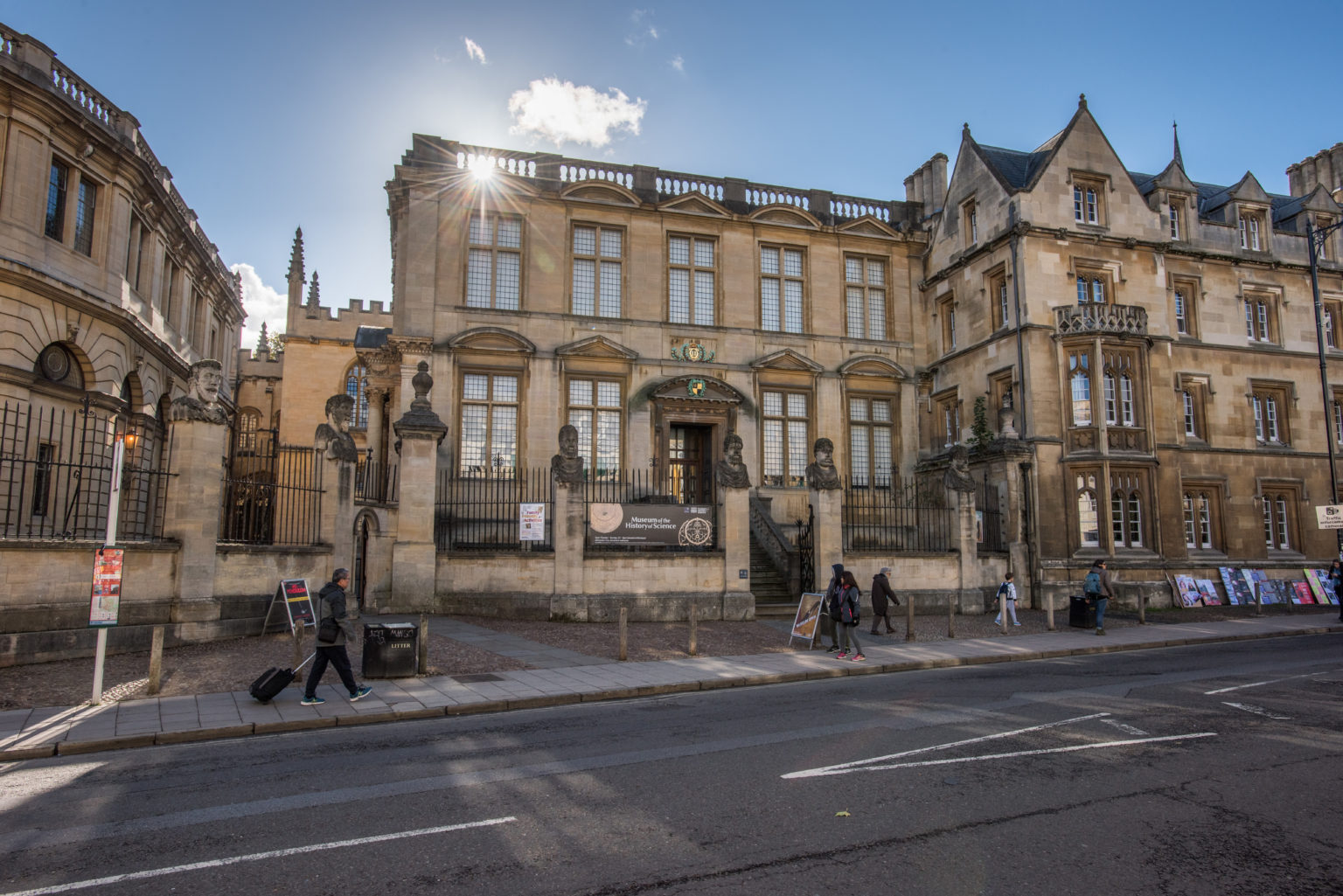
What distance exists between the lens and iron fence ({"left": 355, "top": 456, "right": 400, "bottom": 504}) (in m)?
20.5

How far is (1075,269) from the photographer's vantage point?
84.1 feet

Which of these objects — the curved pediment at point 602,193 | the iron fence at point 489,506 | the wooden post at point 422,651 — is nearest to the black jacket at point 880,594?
the iron fence at point 489,506

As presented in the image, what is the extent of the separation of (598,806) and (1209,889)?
4.02 m

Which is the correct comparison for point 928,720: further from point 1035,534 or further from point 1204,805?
point 1035,534

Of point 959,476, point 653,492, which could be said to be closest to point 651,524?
point 653,492

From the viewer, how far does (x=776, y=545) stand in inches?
884

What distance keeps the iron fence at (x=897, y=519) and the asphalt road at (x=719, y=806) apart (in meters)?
12.4

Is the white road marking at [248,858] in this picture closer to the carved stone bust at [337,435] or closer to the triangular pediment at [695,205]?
the carved stone bust at [337,435]

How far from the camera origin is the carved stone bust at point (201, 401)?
14.2 m

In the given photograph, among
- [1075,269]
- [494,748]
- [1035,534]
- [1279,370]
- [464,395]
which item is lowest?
[494,748]

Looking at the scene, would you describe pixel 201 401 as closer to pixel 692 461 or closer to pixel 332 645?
pixel 332 645

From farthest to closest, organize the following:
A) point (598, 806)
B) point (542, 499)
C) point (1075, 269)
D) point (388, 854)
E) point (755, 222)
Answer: point (755, 222) → point (1075, 269) → point (542, 499) → point (598, 806) → point (388, 854)

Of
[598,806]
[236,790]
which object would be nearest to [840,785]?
[598,806]

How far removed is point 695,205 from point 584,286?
470cm
